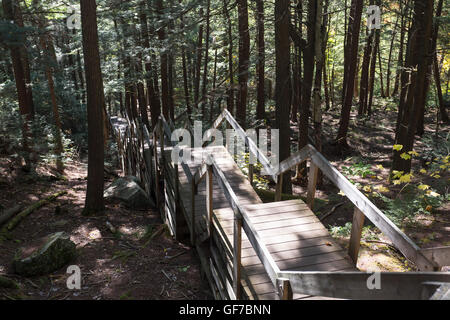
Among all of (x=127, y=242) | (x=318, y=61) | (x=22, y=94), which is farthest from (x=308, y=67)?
(x=22, y=94)

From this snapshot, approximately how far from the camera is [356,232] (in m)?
4.20

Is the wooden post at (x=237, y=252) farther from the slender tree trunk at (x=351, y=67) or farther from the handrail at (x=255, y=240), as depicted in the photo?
the slender tree trunk at (x=351, y=67)

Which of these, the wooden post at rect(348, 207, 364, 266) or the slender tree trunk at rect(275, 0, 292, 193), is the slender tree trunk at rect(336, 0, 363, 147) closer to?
the slender tree trunk at rect(275, 0, 292, 193)

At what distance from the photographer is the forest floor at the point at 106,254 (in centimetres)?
588

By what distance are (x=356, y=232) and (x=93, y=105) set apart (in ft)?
23.9

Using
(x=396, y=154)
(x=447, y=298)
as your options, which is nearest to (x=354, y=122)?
(x=396, y=154)

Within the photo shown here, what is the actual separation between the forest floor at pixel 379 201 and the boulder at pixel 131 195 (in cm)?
519

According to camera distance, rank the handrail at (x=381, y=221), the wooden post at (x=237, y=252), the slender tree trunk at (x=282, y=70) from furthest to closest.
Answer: the slender tree trunk at (x=282, y=70) → the wooden post at (x=237, y=252) → the handrail at (x=381, y=221)

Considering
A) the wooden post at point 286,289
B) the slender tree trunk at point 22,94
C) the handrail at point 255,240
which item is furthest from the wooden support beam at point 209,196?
the slender tree trunk at point 22,94

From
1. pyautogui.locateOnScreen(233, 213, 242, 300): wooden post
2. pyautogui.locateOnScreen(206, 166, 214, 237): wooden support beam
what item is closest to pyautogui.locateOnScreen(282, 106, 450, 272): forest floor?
pyautogui.locateOnScreen(233, 213, 242, 300): wooden post

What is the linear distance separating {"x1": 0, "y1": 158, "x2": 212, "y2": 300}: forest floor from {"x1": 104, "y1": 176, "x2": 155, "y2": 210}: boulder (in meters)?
0.31

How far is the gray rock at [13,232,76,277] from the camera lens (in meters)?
5.85
